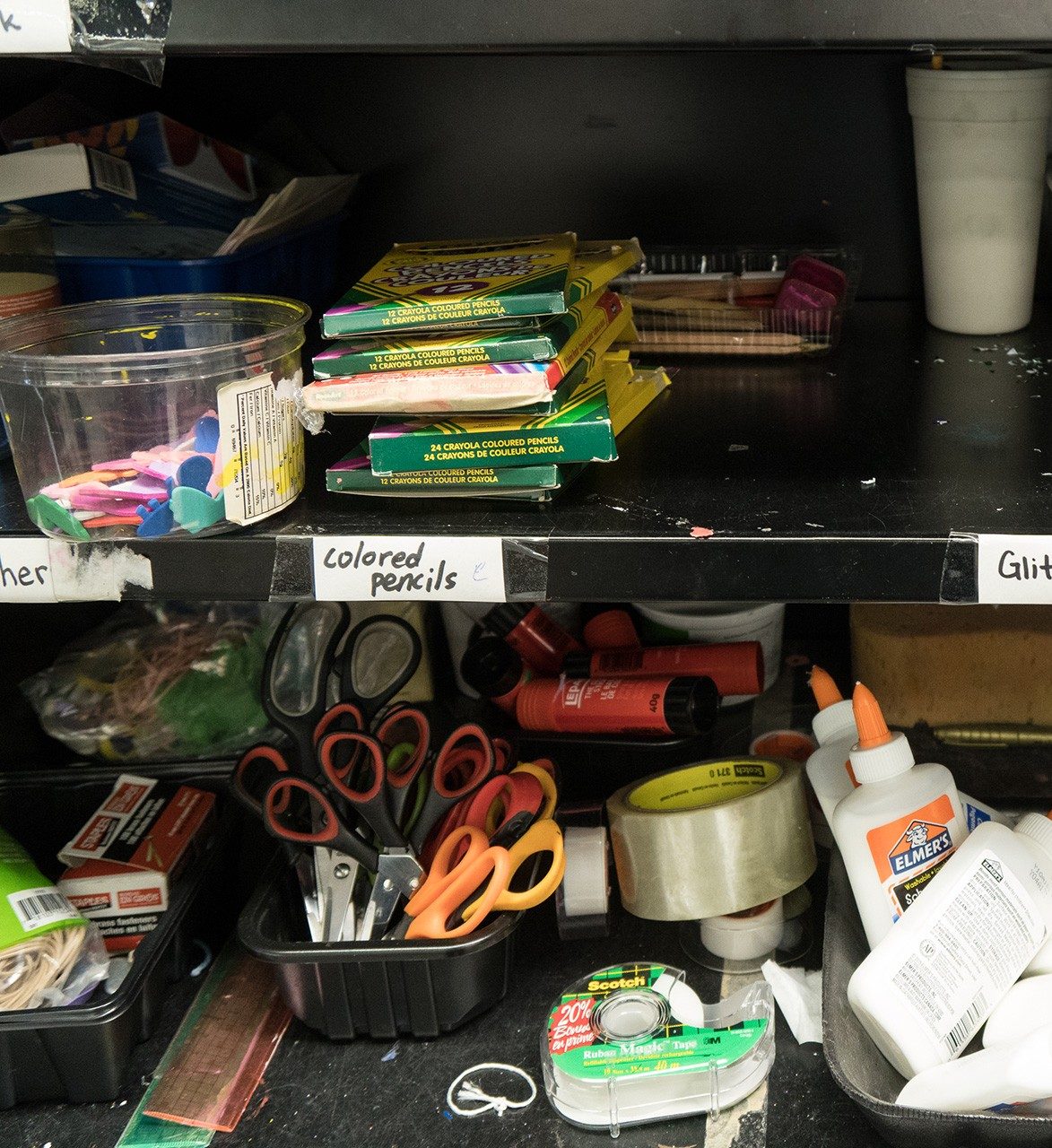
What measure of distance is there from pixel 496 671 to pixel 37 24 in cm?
65

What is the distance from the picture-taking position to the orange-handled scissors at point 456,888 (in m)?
0.89

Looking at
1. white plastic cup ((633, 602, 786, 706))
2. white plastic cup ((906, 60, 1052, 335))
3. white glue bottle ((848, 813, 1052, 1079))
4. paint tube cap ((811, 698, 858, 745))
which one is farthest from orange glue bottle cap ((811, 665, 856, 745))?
white plastic cup ((906, 60, 1052, 335))

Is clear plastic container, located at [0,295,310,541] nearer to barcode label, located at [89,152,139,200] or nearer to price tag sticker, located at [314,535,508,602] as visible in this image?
price tag sticker, located at [314,535,508,602]

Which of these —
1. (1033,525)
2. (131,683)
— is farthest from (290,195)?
(1033,525)

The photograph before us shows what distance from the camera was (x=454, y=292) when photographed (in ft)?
2.76

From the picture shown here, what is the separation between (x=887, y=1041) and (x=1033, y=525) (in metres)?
0.34

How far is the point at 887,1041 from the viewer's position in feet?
2.67

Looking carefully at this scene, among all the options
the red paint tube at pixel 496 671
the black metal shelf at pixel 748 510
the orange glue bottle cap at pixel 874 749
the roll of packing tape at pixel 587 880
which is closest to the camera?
the black metal shelf at pixel 748 510

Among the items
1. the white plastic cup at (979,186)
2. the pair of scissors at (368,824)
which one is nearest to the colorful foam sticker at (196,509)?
the pair of scissors at (368,824)

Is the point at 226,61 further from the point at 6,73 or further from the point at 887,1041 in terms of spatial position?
the point at 887,1041

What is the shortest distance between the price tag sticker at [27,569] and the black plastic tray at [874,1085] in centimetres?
59

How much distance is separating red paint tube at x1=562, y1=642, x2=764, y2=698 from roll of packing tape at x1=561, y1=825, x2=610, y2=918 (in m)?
0.19

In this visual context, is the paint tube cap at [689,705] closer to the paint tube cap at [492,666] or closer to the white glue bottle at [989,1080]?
the paint tube cap at [492,666]

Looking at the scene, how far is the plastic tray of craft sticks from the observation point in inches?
45.7
